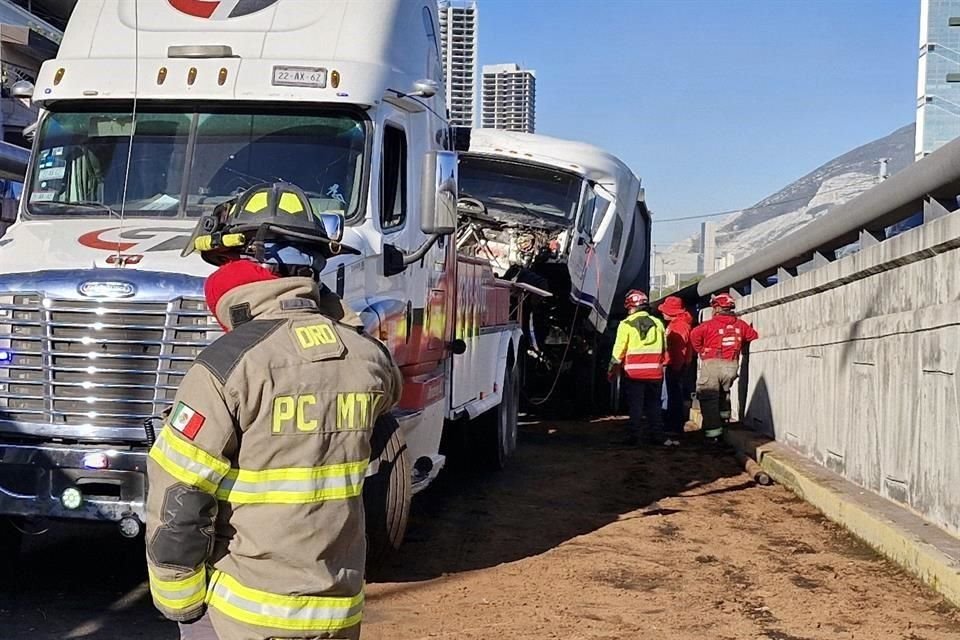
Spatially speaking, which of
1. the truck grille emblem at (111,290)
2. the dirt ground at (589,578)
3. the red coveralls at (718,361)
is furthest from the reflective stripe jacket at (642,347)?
the truck grille emblem at (111,290)

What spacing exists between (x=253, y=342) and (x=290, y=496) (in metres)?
0.36

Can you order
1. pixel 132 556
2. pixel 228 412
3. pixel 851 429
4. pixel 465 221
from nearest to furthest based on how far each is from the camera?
pixel 228 412 < pixel 132 556 < pixel 851 429 < pixel 465 221

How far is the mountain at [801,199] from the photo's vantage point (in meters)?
43.7

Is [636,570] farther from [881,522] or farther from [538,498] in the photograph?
[538,498]

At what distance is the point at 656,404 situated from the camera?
13.0 m

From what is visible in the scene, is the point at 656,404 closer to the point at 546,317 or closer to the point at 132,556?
the point at 546,317

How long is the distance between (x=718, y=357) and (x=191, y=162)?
764 centimetres

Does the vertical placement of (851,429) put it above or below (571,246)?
below

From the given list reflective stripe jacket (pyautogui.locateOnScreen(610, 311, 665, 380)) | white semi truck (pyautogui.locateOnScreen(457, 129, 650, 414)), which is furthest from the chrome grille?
reflective stripe jacket (pyautogui.locateOnScreen(610, 311, 665, 380))

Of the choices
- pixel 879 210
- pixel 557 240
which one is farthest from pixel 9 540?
pixel 557 240

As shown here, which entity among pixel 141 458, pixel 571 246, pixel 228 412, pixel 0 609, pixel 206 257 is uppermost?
pixel 571 246

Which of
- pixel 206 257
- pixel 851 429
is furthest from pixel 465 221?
pixel 206 257

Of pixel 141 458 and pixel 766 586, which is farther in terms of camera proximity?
pixel 766 586

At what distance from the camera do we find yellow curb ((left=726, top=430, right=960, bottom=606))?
584 centimetres
